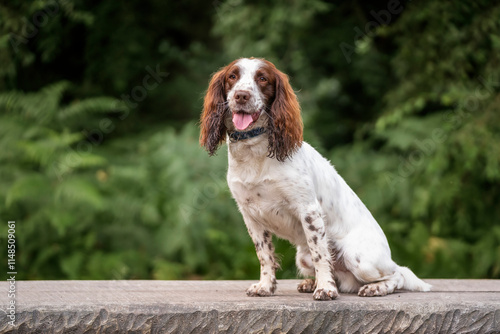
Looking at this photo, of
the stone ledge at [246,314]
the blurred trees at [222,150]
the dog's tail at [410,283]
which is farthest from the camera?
the blurred trees at [222,150]

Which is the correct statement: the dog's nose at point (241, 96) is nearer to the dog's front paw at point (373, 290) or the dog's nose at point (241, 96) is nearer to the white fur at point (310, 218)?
the white fur at point (310, 218)

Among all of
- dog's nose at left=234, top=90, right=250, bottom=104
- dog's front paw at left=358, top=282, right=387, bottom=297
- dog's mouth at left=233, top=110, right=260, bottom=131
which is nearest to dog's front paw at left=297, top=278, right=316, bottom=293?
dog's front paw at left=358, top=282, right=387, bottom=297

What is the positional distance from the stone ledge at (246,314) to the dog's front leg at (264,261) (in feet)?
0.27

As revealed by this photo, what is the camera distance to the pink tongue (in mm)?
3203

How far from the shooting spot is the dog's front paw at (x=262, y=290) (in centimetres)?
355

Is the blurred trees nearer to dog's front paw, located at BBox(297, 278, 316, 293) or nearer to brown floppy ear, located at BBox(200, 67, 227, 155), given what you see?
dog's front paw, located at BBox(297, 278, 316, 293)

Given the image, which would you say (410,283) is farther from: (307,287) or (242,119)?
(242,119)

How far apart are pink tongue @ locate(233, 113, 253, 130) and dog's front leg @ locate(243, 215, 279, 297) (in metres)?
0.67

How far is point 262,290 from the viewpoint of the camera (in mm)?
3559

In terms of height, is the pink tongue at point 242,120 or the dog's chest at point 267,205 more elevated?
the pink tongue at point 242,120

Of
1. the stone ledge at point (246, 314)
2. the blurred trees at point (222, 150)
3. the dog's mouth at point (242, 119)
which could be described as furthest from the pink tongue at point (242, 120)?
the blurred trees at point (222, 150)

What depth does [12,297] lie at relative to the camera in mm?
3389

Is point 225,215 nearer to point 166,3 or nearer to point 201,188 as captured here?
point 201,188

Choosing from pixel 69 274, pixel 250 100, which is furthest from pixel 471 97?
pixel 69 274
